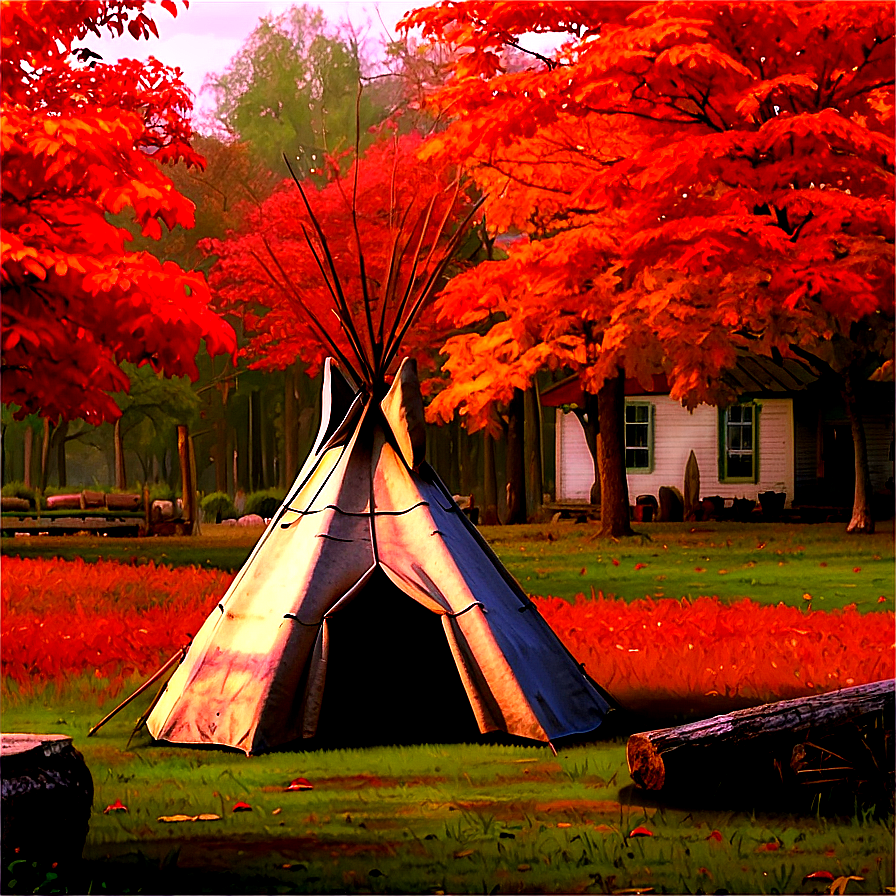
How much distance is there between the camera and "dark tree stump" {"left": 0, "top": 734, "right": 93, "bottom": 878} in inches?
214

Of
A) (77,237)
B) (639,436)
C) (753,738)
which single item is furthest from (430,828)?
(639,436)

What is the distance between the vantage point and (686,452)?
1355 inches

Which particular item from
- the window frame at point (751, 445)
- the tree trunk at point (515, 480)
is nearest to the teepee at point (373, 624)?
the tree trunk at point (515, 480)

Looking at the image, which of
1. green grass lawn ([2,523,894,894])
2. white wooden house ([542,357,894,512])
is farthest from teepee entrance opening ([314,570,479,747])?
white wooden house ([542,357,894,512])

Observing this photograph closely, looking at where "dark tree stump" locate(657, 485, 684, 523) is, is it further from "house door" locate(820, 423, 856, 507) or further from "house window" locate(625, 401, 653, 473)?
→ "house door" locate(820, 423, 856, 507)

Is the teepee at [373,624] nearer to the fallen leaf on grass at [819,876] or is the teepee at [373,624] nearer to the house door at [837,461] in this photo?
the fallen leaf on grass at [819,876]

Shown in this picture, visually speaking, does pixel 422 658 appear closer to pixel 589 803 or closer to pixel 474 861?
pixel 589 803

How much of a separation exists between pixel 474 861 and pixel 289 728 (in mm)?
2400

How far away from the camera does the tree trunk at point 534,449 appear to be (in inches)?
1416

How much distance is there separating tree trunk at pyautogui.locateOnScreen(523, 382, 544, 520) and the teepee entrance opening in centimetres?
2530

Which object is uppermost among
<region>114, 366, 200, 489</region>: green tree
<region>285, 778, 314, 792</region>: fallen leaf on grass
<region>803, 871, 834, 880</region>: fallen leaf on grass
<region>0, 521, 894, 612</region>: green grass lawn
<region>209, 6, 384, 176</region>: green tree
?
<region>209, 6, 384, 176</region>: green tree

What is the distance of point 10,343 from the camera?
14.1m

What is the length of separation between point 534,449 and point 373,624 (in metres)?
28.8

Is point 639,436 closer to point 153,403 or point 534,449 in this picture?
point 534,449
